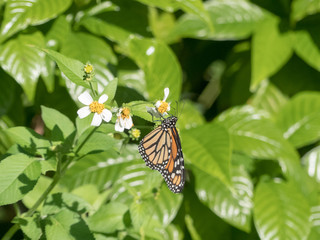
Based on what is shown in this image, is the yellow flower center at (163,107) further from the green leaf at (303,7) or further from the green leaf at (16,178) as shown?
the green leaf at (303,7)

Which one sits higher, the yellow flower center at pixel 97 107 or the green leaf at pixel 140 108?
the yellow flower center at pixel 97 107

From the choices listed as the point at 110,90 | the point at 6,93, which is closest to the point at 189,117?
the point at 6,93

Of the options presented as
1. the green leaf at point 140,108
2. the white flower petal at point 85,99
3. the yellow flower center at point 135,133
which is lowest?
the yellow flower center at point 135,133

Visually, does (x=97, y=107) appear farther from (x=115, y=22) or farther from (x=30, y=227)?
(x=115, y=22)

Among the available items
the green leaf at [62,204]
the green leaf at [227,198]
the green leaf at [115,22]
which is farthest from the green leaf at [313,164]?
the green leaf at [62,204]

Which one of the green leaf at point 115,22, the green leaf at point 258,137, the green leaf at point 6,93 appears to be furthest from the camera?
the green leaf at point 258,137

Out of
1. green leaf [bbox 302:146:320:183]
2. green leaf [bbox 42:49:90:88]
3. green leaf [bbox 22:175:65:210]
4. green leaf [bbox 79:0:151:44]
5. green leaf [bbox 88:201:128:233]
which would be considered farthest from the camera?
green leaf [bbox 302:146:320:183]

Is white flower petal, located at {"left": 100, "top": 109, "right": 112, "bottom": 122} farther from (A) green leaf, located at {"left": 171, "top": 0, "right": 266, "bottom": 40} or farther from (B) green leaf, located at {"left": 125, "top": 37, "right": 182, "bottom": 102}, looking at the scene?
→ (A) green leaf, located at {"left": 171, "top": 0, "right": 266, "bottom": 40}

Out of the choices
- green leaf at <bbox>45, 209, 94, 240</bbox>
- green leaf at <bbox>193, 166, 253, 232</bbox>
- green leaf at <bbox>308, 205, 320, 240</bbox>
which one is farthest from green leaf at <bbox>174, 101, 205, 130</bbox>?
green leaf at <bbox>45, 209, 94, 240</bbox>
